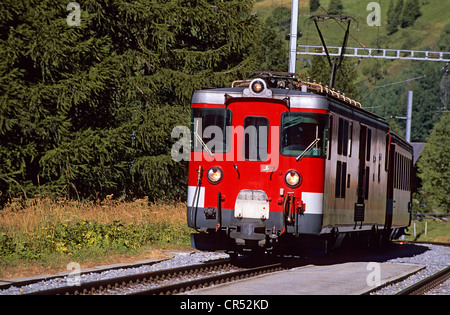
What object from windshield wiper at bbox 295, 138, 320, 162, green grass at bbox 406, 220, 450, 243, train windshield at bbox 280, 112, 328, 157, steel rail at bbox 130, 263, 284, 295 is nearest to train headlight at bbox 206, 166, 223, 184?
train windshield at bbox 280, 112, 328, 157

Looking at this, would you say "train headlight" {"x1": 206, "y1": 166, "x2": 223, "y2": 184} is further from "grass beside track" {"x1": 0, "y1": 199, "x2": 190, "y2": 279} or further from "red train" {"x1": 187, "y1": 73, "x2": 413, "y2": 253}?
"grass beside track" {"x1": 0, "y1": 199, "x2": 190, "y2": 279}

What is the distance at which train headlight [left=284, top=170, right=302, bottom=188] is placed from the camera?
45.8 feet

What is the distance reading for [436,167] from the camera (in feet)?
275

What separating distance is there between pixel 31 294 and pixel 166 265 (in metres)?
5.21

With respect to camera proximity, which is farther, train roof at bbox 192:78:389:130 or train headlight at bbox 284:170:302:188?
train roof at bbox 192:78:389:130

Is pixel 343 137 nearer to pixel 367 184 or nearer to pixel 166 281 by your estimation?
pixel 367 184

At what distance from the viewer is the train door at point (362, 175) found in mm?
17031

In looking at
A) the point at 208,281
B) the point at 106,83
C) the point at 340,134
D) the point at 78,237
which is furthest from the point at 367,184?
the point at 106,83

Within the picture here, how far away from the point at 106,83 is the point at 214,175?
1009 cm

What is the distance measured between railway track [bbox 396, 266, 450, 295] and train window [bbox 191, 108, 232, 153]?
4242 mm

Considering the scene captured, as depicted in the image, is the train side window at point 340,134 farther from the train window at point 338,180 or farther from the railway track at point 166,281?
the railway track at point 166,281

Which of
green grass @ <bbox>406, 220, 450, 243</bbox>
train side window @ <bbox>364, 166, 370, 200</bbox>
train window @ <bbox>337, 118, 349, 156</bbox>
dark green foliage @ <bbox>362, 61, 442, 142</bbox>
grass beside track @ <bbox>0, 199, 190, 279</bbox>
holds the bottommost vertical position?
green grass @ <bbox>406, 220, 450, 243</bbox>

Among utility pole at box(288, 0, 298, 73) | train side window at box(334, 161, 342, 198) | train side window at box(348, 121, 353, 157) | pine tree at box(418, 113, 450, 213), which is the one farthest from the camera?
pine tree at box(418, 113, 450, 213)

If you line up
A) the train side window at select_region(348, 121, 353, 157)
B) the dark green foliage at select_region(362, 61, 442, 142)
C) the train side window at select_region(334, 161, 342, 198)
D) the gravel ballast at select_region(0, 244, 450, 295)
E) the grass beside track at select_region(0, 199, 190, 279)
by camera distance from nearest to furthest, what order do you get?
1. the gravel ballast at select_region(0, 244, 450, 295)
2. the grass beside track at select_region(0, 199, 190, 279)
3. the train side window at select_region(334, 161, 342, 198)
4. the train side window at select_region(348, 121, 353, 157)
5. the dark green foliage at select_region(362, 61, 442, 142)
